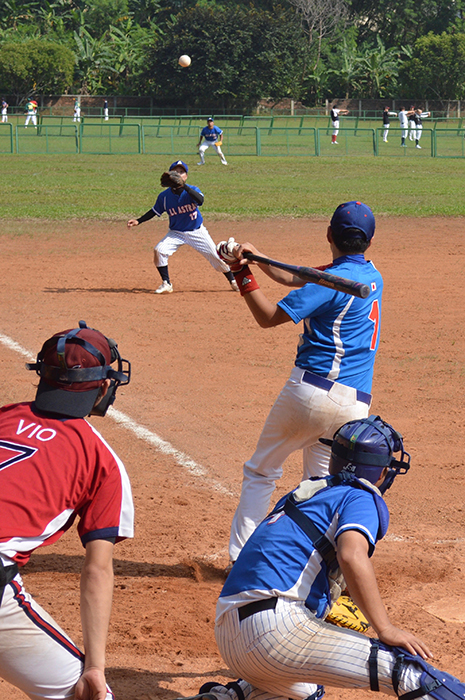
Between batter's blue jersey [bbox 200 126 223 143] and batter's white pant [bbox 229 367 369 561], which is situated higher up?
batter's blue jersey [bbox 200 126 223 143]

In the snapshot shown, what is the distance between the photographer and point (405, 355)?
1003 cm

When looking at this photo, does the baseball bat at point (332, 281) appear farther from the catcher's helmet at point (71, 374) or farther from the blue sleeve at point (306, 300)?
the catcher's helmet at point (71, 374)

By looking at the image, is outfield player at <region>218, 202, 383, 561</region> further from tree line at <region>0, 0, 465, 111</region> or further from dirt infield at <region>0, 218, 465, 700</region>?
tree line at <region>0, 0, 465, 111</region>

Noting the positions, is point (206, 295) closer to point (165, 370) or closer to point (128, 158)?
point (165, 370)

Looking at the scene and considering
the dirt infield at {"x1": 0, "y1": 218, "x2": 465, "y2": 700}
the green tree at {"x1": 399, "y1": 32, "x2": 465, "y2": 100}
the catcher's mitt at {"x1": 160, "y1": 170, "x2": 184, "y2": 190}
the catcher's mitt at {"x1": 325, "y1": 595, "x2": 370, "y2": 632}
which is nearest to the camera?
the catcher's mitt at {"x1": 325, "y1": 595, "x2": 370, "y2": 632}

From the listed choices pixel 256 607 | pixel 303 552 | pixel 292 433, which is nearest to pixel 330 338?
pixel 292 433

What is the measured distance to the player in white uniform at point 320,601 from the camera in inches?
119

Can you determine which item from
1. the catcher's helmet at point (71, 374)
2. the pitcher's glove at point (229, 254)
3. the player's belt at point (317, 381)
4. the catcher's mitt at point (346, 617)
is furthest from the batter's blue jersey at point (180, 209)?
the catcher's helmet at point (71, 374)

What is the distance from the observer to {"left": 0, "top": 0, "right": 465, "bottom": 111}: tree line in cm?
6247

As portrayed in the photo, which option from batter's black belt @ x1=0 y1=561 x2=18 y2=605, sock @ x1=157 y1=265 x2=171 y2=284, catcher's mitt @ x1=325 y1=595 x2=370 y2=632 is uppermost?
batter's black belt @ x1=0 y1=561 x2=18 y2=605

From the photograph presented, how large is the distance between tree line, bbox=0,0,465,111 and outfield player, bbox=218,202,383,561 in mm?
60152

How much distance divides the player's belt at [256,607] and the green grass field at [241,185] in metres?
17.4

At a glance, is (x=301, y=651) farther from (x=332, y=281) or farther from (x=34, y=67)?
(x=34, y=67)

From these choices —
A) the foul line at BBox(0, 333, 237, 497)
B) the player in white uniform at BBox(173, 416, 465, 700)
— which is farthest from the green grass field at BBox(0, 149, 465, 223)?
the player in white uniform at BBox(173, 416, 465, 700)
